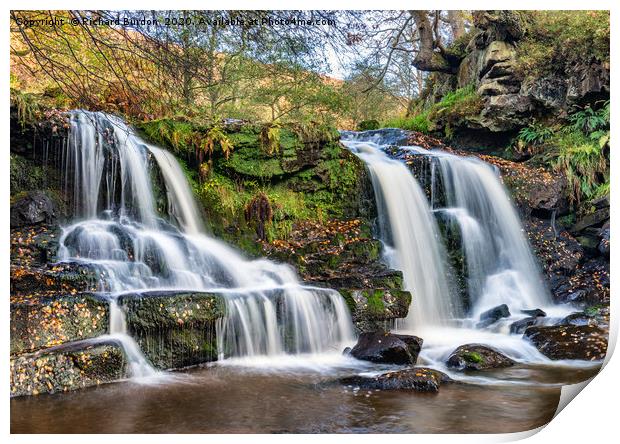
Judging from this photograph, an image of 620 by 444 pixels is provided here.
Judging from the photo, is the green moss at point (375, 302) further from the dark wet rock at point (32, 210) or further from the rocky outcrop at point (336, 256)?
the dark wet rock at point (32, 210)

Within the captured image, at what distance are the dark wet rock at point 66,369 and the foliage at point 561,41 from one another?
4.94 m

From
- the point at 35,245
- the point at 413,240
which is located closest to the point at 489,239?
the point at 413,240

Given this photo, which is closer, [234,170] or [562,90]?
[234,170]

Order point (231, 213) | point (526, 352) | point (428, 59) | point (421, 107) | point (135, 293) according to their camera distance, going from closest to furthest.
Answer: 1. point (135, 293)
2. point (526, 352)
3. point (231, 213)
4. point (428, 59)
5. point (421, 107)

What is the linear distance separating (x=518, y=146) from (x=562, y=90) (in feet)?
3.55

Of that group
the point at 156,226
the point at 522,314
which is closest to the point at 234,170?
the point at 156,226

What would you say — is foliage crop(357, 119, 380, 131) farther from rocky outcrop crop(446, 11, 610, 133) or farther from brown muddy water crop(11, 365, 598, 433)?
brown muddy water crop(11, 365, 598, 433)

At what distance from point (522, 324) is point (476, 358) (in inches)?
52.8

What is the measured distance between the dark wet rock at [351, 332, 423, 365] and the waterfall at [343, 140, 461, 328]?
1.06 meters

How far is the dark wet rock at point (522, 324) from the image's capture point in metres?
5.89

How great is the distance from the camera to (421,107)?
851cm

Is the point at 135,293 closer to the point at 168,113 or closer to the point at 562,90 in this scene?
the point at 168,113

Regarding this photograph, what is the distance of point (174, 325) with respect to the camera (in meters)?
4.52
